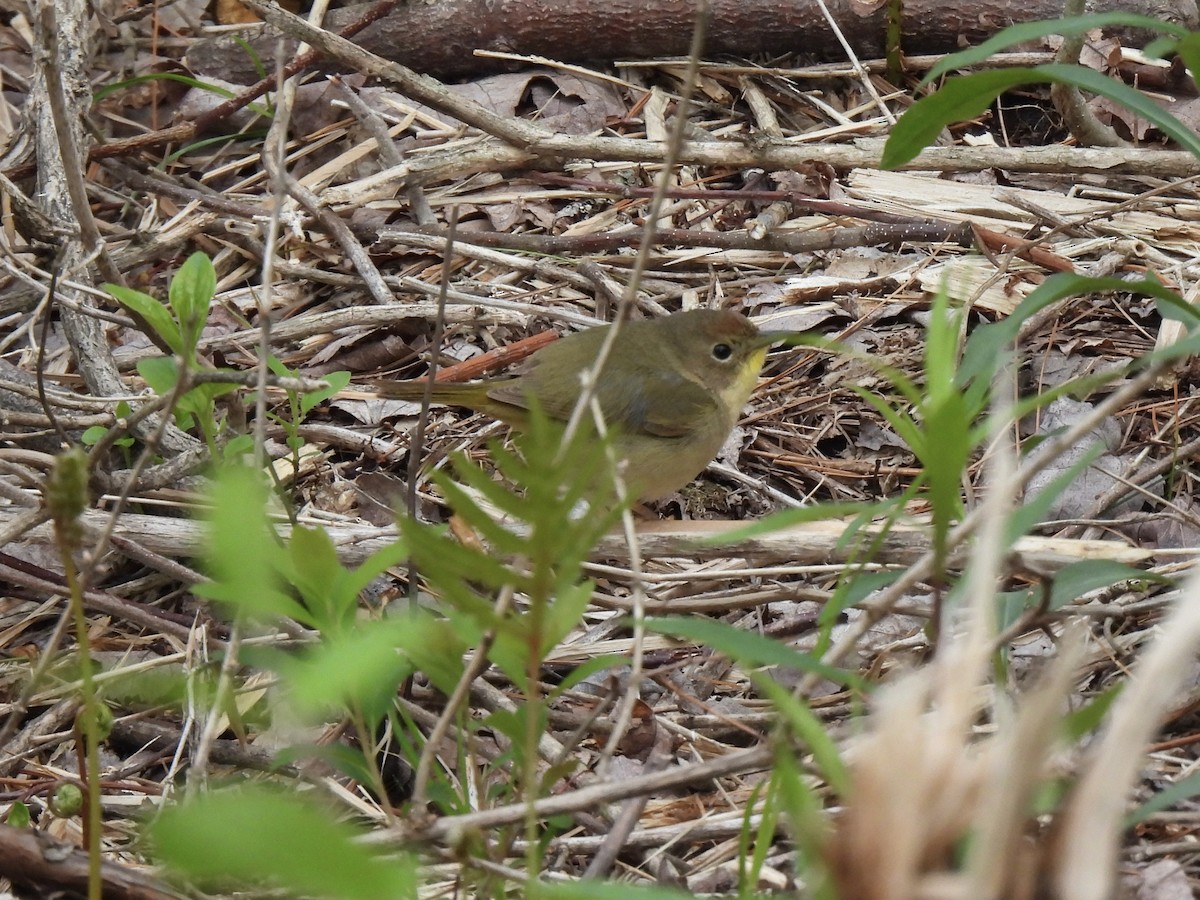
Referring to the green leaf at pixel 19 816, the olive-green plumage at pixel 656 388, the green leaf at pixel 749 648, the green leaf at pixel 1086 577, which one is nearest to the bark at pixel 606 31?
the olive-green plumage at pixel 656 388

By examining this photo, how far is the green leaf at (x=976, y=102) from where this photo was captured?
2.53 m

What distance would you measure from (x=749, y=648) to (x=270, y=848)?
1.07m

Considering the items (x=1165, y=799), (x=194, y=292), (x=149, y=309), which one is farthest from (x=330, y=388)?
(x=1165, y=799)

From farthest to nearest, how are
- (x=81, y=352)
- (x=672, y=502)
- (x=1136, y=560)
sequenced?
(x=672, y=502) < (x=81, y=352) < (x=1136, y=560)

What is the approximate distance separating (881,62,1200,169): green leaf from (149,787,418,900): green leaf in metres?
2.09

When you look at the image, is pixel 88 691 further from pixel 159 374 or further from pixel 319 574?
pixel 159 374

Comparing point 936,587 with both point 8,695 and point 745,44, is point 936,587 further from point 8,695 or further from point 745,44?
point 745,44

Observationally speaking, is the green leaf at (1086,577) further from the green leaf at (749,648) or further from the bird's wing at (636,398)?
the bird's wing at (636,398)

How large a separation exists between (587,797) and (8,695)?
2307 mm

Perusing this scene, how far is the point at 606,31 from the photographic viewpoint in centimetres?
617

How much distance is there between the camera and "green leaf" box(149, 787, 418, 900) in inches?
39.4

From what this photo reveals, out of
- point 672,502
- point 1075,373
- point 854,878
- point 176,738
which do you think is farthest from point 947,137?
point 854,878

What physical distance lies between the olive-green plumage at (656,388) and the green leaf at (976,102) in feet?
5.94

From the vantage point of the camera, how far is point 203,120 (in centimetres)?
580
